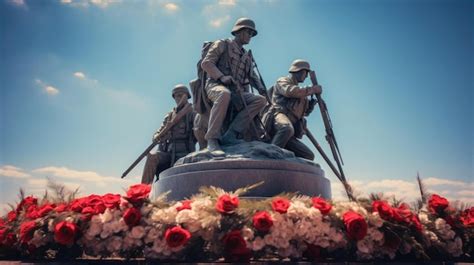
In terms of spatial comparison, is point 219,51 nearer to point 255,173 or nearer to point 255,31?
point 255,31

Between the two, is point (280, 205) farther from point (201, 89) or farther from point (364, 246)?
point (201, 89)

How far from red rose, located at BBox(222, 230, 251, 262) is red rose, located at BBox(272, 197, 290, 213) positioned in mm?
681

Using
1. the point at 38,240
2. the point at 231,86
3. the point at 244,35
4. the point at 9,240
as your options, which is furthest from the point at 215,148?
the point at 9,240

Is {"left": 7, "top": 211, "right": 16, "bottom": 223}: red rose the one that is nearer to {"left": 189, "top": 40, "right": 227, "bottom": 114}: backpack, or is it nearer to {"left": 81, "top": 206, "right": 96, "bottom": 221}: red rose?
{"left": 81, "top": 206, "right": 96, "bottom": 221}: red rose

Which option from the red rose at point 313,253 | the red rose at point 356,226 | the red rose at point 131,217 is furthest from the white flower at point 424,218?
the red rose at point 131,217

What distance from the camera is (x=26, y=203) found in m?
6.85

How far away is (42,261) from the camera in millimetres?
5359

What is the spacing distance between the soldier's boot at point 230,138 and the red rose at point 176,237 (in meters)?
4.07

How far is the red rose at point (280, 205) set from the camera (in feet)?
17.2

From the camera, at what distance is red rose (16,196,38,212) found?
679 cm

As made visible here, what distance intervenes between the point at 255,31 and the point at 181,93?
4027 millimetres

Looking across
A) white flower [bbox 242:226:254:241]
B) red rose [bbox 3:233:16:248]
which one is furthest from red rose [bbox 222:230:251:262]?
red rose [bbox 3:233:16:248]

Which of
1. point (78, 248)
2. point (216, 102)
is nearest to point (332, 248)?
point (78, 248)

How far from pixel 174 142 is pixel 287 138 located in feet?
13.4
